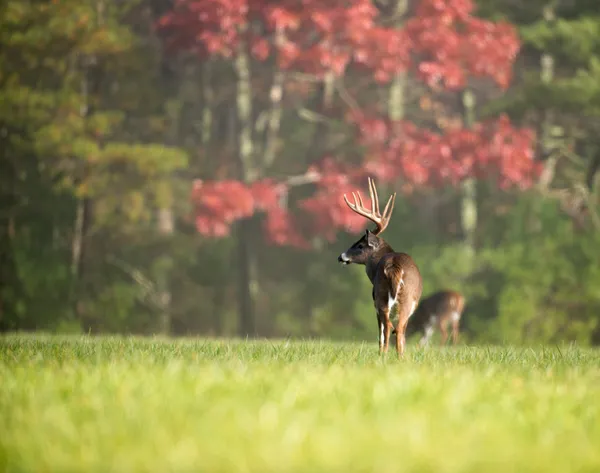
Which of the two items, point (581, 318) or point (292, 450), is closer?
point (292, 450)

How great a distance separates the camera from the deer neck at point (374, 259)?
13043 mm

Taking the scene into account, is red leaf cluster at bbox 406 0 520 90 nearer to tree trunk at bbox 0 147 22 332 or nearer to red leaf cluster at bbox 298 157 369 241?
red leaf cluster at bbox 298 157 369 241

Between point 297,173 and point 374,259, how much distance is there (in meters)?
13.9

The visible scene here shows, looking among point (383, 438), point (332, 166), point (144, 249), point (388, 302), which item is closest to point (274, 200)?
point (332, 166)

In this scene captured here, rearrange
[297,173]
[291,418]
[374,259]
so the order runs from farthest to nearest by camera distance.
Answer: [297,173] → [374,259] → [291,418]

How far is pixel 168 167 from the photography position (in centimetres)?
2455

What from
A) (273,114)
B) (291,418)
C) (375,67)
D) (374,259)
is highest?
(375,67)

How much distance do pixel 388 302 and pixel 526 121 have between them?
16.3 metres

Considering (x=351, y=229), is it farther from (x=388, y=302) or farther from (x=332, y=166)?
(x=388, y=302)

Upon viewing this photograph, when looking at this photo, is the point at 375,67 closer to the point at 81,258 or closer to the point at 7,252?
the point at 81,258

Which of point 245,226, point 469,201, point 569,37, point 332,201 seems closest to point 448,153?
point 469,201

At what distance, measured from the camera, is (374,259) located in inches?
520

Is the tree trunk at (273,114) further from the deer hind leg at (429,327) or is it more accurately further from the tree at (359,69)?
the deer hind leg at (429,327)

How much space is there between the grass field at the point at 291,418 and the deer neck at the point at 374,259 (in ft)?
11.1
